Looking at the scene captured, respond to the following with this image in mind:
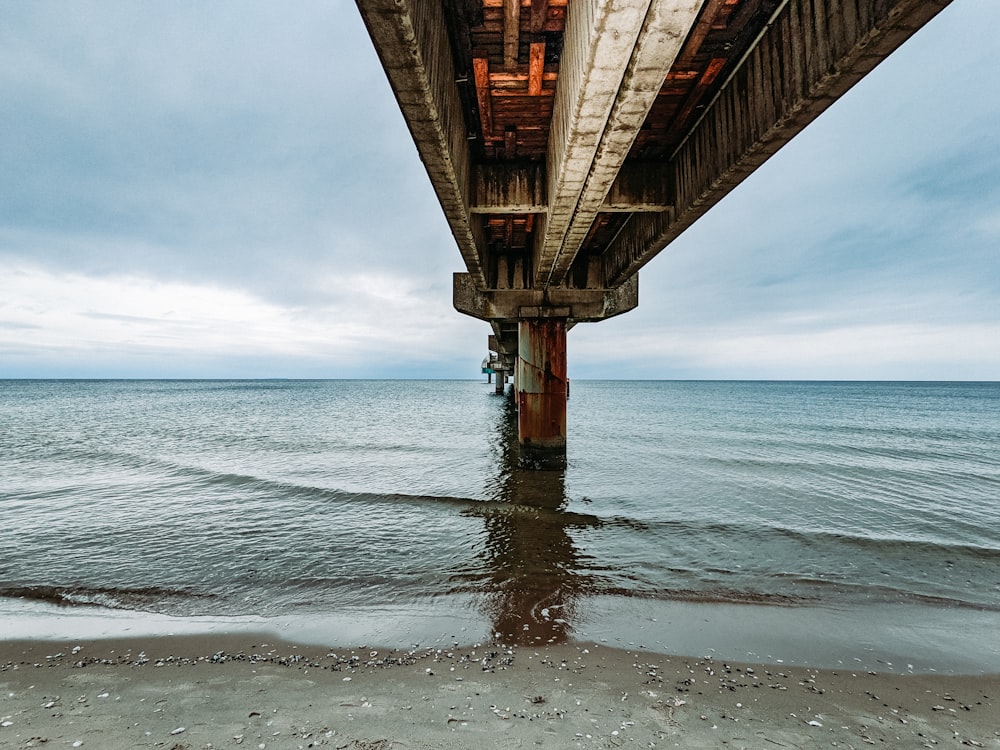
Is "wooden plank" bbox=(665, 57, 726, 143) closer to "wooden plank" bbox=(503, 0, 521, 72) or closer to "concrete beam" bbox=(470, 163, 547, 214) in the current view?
"concrete beam" bbox=(470, 163, 547, 214)

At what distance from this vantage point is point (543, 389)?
12.7m

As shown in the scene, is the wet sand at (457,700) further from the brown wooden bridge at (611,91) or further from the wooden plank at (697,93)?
the wooden plank at (697,93)

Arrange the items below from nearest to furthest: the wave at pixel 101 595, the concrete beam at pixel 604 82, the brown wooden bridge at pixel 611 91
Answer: the concrete beam at pixel 604 82
the brown wooden bridge at pixel 611 91
the wave at pixel 101 595

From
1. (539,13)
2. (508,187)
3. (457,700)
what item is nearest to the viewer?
(457,700)

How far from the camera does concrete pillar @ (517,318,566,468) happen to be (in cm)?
1255

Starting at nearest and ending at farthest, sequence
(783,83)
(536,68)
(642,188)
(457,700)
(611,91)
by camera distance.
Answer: (611,91), (457,700), (783,83), (536,68), (642,188)

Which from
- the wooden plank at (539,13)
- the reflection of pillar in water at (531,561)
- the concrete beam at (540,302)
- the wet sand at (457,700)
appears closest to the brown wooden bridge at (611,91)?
the wooden plank at (539,13)

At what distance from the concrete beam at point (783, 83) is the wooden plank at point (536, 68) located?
82.0 inches

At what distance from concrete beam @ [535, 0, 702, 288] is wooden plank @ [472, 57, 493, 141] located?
77 cm

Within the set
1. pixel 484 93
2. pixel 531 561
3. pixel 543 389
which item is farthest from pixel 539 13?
pixel 543 389

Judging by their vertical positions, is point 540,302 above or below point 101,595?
above

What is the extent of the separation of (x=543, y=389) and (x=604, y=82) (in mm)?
9775

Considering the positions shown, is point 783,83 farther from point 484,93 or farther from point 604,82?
point 484,93

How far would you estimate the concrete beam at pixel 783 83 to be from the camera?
3.00m
